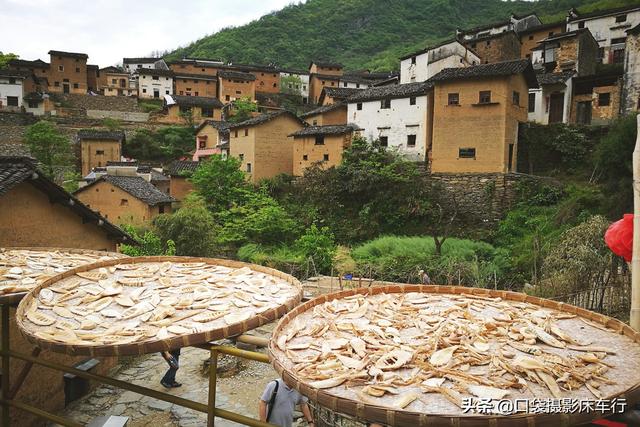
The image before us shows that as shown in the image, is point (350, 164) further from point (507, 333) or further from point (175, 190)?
point (507, 333)

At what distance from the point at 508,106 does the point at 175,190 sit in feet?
77.7

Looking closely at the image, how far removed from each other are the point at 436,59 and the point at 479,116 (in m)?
9.47

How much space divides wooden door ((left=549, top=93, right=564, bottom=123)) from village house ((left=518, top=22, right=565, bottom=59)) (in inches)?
439

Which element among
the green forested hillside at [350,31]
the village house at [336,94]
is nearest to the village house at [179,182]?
the village house at [336,94]

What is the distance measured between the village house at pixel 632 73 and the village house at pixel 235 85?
36693mm

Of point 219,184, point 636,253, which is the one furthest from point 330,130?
point 636,253

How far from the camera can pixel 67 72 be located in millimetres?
49781

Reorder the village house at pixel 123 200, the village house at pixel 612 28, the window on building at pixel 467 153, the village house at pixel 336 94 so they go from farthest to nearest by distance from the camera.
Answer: the village house at pixel 336 94 < the village house at pixel 612 28 < the village house at pixel 123 200 < the window on building at pixel 467 153

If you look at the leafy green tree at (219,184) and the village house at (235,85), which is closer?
the leafy green tree at (219,184)

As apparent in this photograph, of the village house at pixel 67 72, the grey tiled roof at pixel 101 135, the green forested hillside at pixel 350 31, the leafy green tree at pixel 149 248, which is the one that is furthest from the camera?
the green forested hillside at pixel 350 31

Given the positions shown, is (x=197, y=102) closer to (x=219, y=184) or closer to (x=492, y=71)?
(x=219, y=184)

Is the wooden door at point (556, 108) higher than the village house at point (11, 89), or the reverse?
the village house at point (11, 89)

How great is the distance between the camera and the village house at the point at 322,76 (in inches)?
2083

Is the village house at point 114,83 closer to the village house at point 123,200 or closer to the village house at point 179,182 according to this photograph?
the village house at point 179,182
